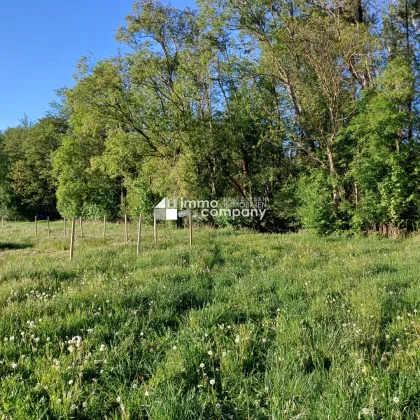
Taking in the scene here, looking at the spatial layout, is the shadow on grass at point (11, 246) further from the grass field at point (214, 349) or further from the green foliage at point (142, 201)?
the grass field at point (214, 349)

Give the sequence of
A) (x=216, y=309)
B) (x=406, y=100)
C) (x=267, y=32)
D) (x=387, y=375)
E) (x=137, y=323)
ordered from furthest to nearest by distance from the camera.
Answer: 1. (x=267, y=32)
2. (x=406, y=100)
3. (x=216, y=309)
4. (x=137, y=323)
5. (x=387, y=375)

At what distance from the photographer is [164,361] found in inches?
110

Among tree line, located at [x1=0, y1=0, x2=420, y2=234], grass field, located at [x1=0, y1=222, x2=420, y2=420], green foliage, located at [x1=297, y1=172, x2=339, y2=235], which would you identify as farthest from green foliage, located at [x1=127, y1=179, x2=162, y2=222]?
grass field, located at [x1=0, y1=222, x2=420, y2=420]

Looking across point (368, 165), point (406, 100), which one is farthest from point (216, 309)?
point (406, 100)

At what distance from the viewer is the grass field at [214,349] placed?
2174mm

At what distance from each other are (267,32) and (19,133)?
42.2 meters

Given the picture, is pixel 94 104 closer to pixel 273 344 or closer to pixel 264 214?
pixel 264 214

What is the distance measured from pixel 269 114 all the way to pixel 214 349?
56.7ft

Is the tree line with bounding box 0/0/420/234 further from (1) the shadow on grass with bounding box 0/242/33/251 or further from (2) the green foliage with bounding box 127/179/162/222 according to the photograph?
(1) the shadow on grass with bounding box 0/242/33/251

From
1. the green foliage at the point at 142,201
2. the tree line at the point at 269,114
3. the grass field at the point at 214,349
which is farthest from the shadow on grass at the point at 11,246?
the grass field at the point at 214,349

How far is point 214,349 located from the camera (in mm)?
3002

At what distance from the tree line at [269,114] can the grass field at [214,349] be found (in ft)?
29.6

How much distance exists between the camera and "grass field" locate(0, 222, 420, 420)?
217 centimetres

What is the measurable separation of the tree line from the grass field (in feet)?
29.6
